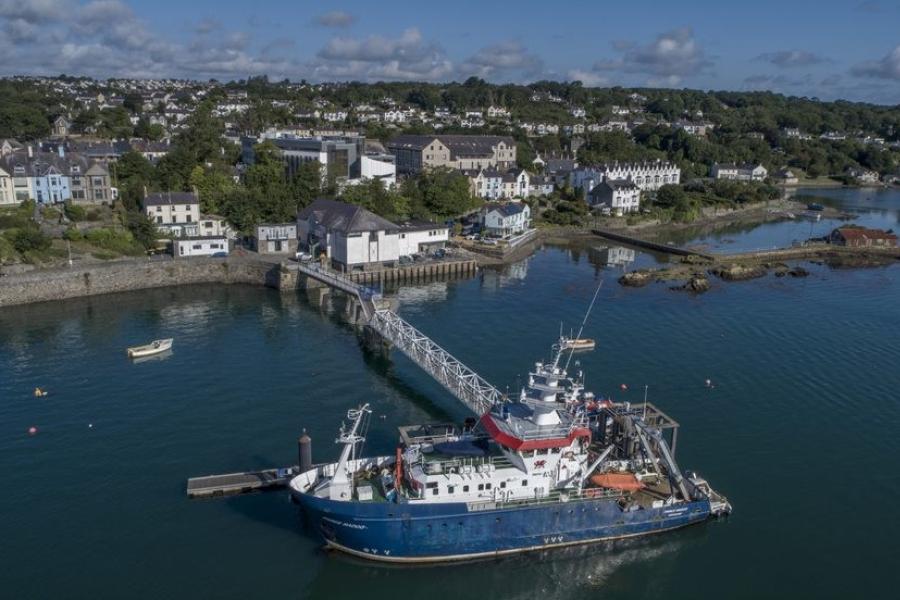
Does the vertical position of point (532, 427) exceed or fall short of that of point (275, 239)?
it falls short

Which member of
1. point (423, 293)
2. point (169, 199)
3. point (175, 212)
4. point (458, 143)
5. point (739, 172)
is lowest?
point (423, 293)

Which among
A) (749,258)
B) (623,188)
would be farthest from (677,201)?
(749,258)

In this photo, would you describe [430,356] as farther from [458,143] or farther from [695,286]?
[458,143]

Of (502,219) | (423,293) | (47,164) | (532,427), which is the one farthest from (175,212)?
(532,427)

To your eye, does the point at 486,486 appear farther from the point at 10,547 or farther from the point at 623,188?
the point at 623,188

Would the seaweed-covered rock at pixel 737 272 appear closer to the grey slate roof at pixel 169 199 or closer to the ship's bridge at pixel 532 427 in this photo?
the ship's bridge at pixel 532 427

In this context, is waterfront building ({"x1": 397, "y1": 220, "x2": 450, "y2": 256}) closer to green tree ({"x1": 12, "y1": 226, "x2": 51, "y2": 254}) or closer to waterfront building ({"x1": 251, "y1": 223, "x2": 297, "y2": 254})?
waterfront building ({"x1": 251, "y1": 223, "x2": 297, "y2": 254})

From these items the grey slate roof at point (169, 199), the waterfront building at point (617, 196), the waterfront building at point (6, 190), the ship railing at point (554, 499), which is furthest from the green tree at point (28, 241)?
the waterfront building at point (617, 196)
